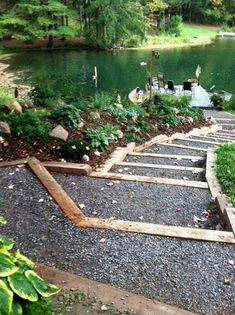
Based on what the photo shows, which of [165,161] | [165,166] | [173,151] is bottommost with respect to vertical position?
[173,151]

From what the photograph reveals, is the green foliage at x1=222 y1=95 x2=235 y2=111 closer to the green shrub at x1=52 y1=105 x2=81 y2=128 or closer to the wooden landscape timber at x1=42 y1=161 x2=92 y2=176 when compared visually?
the green shrub at x1=52 y1=105 x2=81 y2=128

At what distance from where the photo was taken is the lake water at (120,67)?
23.6 meters

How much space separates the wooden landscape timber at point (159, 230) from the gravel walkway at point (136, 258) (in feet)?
0.21

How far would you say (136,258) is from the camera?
3348 mm

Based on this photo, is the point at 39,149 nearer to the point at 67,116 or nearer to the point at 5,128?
the point at 5,128

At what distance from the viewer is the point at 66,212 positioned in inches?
158

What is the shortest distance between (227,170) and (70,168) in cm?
209

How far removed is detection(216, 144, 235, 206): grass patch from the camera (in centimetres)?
499

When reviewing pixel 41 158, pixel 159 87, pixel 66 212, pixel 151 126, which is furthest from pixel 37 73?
pixel 66 212

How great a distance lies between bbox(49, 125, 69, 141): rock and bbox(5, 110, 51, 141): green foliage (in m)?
0.09

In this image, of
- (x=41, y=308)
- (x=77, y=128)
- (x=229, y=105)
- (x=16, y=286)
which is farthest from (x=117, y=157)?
(x=229, y=105)

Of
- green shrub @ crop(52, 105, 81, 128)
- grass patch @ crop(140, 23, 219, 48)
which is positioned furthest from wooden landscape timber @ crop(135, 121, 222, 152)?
grass patch @ crop(140, 23, 219, 48)

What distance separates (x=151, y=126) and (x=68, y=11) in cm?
2697

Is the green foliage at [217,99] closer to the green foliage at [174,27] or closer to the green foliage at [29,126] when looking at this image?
the green foliage at [29,126]
